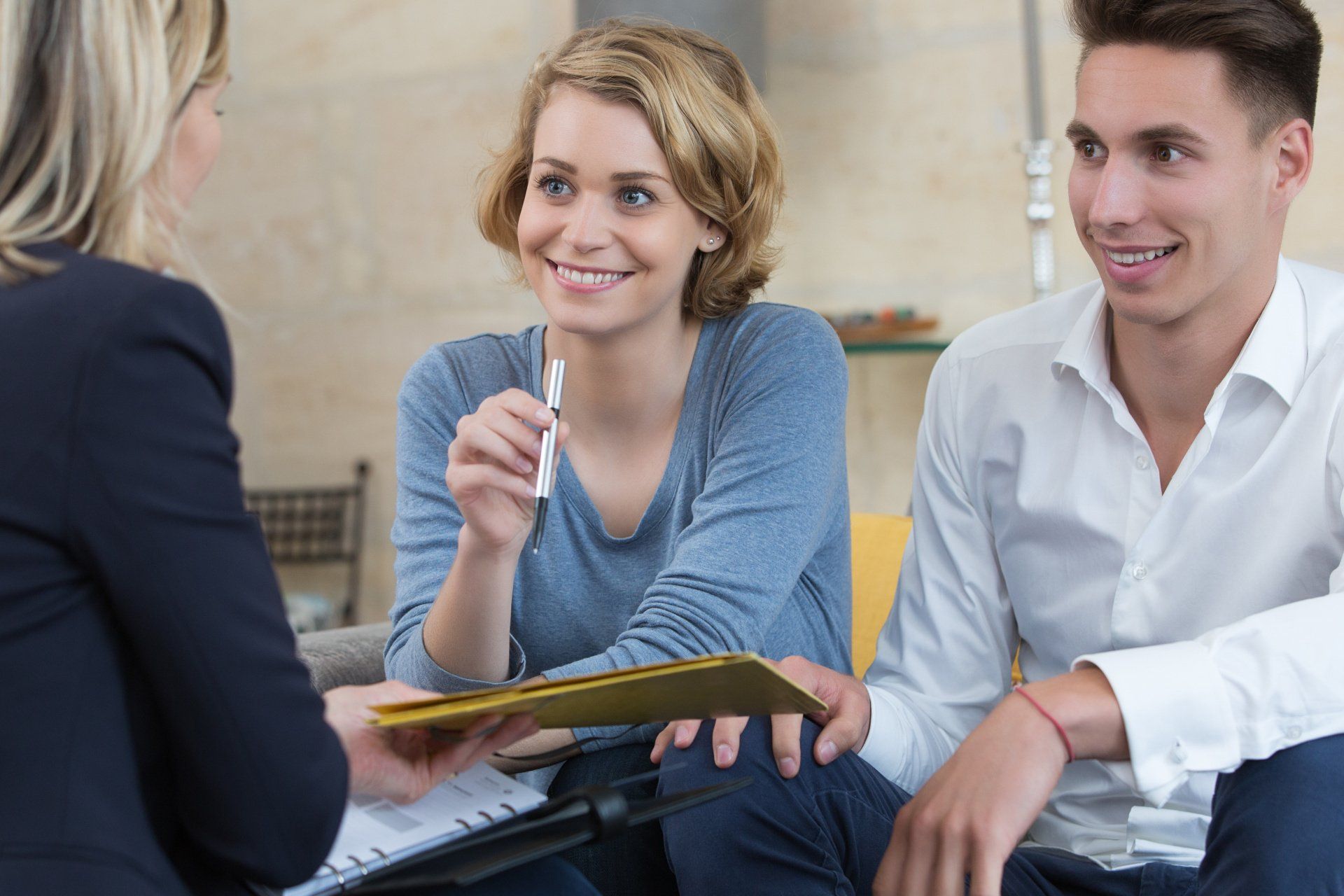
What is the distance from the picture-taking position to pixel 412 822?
0.87 metres

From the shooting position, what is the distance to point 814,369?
144 centimetres

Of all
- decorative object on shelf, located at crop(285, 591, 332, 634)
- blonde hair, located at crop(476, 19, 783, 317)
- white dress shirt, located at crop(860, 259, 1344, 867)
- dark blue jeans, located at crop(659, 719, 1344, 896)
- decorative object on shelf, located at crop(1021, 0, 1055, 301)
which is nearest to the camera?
dark blue jeans, located at crop(659, 719, 1344, 896)

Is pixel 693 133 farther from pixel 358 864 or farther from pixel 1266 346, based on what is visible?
pixel 358 864

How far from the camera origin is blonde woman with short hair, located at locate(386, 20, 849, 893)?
1.31m

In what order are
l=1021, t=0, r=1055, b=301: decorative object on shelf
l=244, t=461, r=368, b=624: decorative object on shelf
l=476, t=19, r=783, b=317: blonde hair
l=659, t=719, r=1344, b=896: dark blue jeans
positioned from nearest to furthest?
l=659, t=719, r=1344, b=896: dark blue jeans
l=476, t=19, r=783, b=317: blonde hair
l=1021, t=0, r=1055, b=301: decorative object on shelf
l=244, t=461, r=368, b=624: decorative object on shelf

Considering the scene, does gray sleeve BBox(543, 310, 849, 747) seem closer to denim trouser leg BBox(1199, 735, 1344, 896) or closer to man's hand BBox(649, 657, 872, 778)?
man's hand BBox(649, 657, 872, 778)

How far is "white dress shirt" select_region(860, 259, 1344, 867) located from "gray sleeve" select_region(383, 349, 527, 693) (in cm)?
46

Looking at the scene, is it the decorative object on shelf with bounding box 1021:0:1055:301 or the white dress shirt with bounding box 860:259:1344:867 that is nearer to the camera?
the white dress shirt with bounding box 860:259:1344:867

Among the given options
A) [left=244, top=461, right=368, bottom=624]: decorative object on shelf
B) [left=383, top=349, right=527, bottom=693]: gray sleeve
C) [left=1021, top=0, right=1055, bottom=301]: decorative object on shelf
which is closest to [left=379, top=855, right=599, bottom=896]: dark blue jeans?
[left=383, top=349, right=527, bottom=693]: gray sleeve

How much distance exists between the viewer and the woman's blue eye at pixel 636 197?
146cm

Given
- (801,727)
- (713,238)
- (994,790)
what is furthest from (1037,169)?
(994,790)

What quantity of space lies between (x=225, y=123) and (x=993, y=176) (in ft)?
7.27

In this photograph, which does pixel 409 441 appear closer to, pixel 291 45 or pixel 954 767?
pixel 954 767

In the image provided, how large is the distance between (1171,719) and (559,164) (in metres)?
0.89
